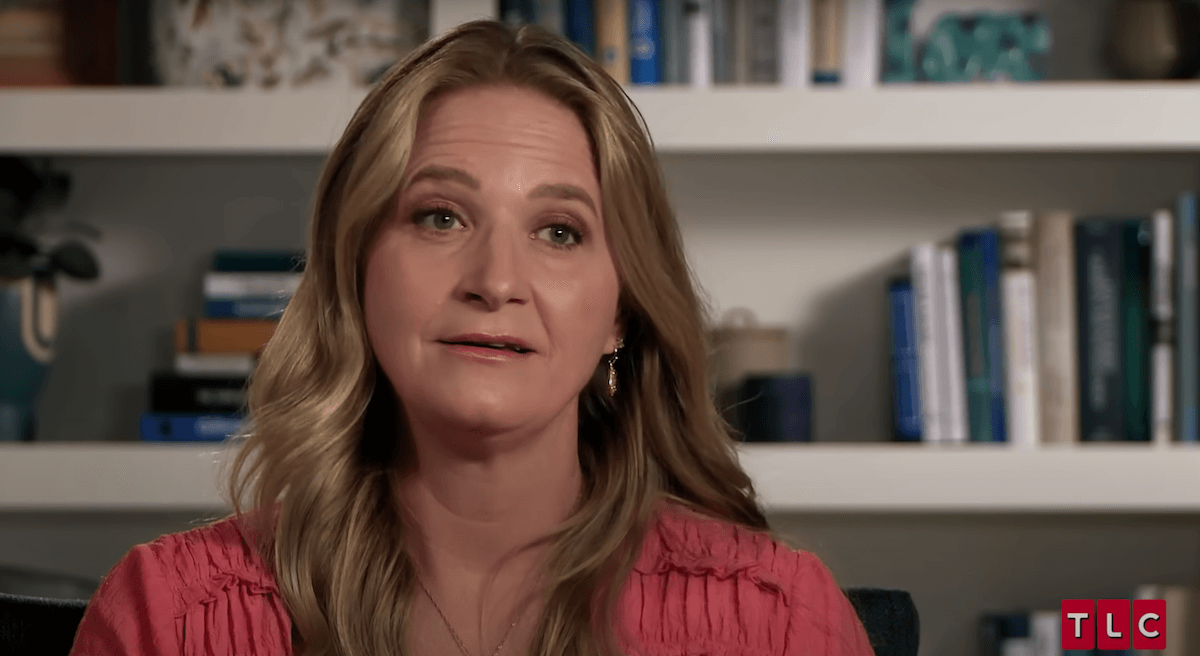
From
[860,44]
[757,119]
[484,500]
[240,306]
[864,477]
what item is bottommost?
[864,477]

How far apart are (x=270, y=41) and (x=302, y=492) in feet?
2.99

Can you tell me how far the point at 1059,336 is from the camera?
173 cm

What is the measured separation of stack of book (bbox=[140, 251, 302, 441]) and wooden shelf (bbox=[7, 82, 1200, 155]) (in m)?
0.21

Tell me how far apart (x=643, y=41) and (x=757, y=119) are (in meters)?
0.21

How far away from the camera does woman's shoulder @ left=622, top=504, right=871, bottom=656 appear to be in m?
1.04

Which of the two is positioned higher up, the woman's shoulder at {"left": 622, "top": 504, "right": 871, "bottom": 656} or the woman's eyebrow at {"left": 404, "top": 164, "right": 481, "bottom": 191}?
the woman's eyebrow at {"left": 404, "top": 164, "right": 481, "bottom": 191}

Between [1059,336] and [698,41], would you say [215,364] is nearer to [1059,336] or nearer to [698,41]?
[698,41]

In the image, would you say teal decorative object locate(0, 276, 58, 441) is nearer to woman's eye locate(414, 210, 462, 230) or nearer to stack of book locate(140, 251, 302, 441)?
stack of book locate(140, 251, 302, 441)

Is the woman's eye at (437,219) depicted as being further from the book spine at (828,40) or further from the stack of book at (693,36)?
the book spine at (828,40)

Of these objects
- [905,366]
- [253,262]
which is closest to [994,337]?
[905,366]

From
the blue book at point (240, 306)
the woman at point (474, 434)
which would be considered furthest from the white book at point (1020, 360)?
the blue book at point (240, 306)

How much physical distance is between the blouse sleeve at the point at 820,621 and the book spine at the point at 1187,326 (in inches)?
35.1

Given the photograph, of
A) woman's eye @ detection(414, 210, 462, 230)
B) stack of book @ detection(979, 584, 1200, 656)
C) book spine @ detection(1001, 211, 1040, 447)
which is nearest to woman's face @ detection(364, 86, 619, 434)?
woman's eye @ detection(414, 210, 462, 230)

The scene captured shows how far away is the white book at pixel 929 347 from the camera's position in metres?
1.74
